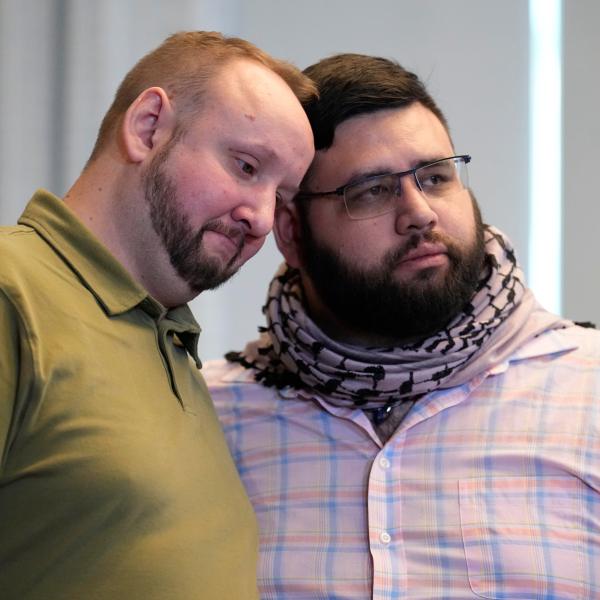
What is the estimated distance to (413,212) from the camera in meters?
1.44

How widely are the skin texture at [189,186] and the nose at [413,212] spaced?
276mm

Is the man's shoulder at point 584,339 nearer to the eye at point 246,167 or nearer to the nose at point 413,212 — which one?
the nose at point 413,212

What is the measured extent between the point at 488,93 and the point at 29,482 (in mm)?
1502

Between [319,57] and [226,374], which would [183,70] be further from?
[319,57]

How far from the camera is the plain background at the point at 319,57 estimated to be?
6.63 feet

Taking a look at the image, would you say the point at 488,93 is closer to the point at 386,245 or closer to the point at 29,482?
the point at 386,245

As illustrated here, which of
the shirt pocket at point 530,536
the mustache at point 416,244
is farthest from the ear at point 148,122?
the shirt pocket at point 530,536

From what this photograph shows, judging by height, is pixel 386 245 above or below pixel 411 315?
above

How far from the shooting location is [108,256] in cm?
108

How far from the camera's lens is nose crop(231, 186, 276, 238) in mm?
1193

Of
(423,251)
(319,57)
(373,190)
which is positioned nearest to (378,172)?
(373,190)

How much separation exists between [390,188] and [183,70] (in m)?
0.40

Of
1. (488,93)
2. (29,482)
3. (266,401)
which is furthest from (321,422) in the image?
(488,93)

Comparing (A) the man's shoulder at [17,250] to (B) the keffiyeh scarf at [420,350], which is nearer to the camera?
(A) the man's shoulder at [17,250]
